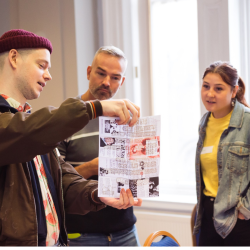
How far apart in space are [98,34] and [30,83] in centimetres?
226

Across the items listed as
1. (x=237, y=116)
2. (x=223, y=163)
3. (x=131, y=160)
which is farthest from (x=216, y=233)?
(x=131, y=160)

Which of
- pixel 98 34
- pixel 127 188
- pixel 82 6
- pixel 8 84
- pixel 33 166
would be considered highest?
pixel 82 6

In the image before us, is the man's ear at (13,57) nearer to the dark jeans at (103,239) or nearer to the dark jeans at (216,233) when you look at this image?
the dark jeans at (103,239)

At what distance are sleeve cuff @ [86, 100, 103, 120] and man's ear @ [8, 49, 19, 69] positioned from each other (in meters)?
0.45

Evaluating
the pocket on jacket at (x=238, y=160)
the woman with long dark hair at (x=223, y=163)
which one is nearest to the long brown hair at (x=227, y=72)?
the woman with long dark hair at (x=223, y=163)

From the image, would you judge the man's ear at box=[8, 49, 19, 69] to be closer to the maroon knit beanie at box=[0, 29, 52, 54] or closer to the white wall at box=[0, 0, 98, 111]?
the maroon knit beanie at box=[0, 29, 52, 54]

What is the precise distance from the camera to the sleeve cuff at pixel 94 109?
3.03 ft

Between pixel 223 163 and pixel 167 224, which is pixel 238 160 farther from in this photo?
pixel 167 224

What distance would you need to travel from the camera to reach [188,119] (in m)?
3.21

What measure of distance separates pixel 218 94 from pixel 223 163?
484mm

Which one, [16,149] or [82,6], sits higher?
[82,6]

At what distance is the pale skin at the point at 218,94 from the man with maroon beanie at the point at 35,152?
4.00 feet

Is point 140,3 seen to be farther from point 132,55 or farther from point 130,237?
point 130,237

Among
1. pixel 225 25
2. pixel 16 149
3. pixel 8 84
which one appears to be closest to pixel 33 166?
pixel 16 149
